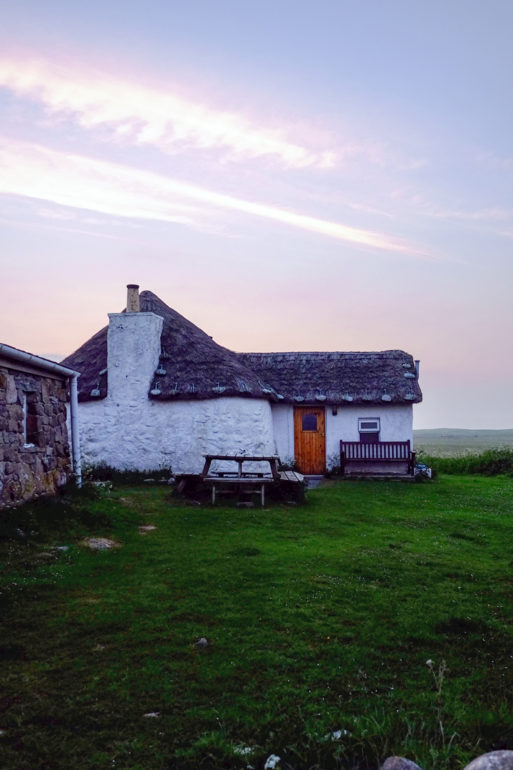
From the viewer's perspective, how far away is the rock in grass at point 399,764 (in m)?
3.99

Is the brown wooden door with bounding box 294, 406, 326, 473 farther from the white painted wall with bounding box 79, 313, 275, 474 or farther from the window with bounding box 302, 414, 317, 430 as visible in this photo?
the white painted wall with bounding box 79, 313, 275, 474

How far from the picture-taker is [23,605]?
771 cm

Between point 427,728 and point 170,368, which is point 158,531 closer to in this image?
point 427,728

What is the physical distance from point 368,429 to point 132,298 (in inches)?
414

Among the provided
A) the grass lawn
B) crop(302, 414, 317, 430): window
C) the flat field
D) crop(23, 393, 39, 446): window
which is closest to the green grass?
the flat field

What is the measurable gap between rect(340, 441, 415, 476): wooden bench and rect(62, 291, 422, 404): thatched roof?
1.81 meters

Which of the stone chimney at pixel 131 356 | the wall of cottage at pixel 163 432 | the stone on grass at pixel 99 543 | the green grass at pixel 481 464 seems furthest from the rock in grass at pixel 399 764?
the green grass at pixel 481 464

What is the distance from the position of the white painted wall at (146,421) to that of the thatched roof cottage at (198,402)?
35 mm

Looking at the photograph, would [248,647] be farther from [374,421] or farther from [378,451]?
[374,421]

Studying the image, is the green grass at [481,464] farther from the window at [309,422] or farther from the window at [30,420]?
the window at [30,420]

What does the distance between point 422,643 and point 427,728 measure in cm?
193

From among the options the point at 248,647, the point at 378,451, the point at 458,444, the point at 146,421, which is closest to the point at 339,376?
the point at 378,451

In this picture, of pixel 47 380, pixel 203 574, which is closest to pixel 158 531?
pixel 203 574

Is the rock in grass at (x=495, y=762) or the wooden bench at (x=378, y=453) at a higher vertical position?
the wooden bench at (x=378, y=453)
